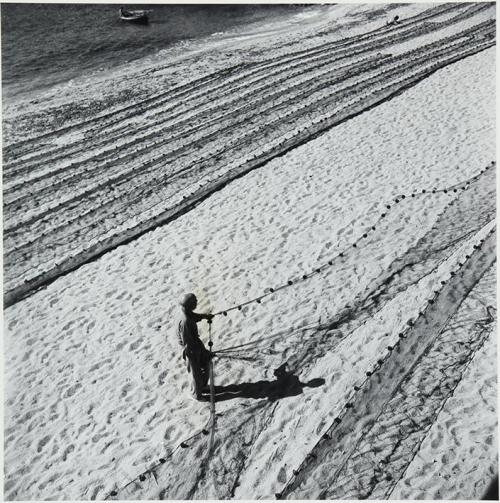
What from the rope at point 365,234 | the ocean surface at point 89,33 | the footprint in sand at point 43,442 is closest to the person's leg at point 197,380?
the rope at point 365,234

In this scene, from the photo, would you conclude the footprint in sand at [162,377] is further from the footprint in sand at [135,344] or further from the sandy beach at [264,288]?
the footprint in sand at [135,344]

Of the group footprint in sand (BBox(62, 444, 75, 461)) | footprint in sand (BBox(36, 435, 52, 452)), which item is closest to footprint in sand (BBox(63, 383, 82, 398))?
footprint in sand (BBox(36, 435, 52, 452))

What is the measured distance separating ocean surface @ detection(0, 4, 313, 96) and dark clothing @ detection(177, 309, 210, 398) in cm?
1533

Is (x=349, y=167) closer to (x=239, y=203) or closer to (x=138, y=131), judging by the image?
(x=239, y=203)

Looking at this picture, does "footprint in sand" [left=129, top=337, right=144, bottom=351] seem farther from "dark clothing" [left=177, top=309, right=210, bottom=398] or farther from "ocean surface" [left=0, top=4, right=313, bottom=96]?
"ocean surface" [left=0, top=4, right=313, bottom=96]

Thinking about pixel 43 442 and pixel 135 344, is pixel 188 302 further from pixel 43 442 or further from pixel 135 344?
pixel 43 442

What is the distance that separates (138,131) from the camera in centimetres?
1283

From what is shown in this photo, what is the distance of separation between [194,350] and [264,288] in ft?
6.91

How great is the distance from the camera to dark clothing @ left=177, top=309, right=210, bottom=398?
218 inches

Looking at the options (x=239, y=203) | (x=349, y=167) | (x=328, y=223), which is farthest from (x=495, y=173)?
(x=239, y=203)

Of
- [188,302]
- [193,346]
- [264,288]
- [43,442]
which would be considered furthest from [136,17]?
[43,442]

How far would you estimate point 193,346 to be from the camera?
221 inches

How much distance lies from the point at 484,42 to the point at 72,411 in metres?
15.6

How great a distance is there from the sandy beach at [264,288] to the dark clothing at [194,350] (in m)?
0.32
